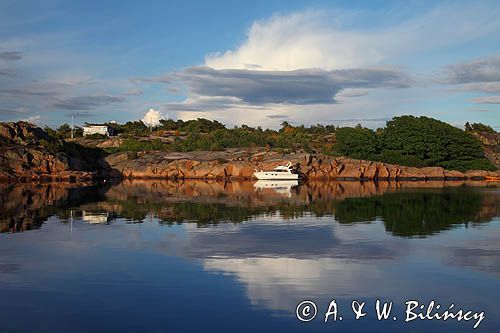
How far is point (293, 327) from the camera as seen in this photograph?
1055 centimetres

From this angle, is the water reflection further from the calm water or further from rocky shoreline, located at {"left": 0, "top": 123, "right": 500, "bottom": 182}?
rocky shoreline, located at {"left": 0, "top": 123, "right": 500, "bottom": 182}

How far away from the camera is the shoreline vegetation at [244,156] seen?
76.5 m

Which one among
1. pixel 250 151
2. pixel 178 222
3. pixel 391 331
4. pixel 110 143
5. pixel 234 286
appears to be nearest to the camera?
pixel 391 331

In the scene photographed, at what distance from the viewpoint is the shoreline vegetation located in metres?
76.5

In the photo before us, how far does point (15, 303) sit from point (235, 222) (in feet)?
51.8

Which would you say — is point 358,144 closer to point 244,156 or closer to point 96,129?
point 244,156

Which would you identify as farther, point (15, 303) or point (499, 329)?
point (15, 303)

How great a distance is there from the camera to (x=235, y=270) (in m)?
15.5

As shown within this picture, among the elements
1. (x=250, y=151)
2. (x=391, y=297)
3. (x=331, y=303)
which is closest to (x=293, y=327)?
(x=331, y=303)

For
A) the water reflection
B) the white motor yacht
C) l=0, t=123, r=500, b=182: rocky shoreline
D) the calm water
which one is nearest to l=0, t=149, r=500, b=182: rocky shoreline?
l=0, t=123, r=500, b=182: rocky shoreline

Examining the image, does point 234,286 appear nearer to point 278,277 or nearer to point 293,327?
point 278,277

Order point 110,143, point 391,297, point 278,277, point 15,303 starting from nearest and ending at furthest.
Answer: point 15,303 < point 391,297 < point 278,277 < point 110,143

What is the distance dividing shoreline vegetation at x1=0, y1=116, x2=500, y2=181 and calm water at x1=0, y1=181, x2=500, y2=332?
4974 centimetres

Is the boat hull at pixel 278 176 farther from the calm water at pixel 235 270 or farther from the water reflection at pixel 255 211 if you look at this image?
the calm water at pixel 235 270
